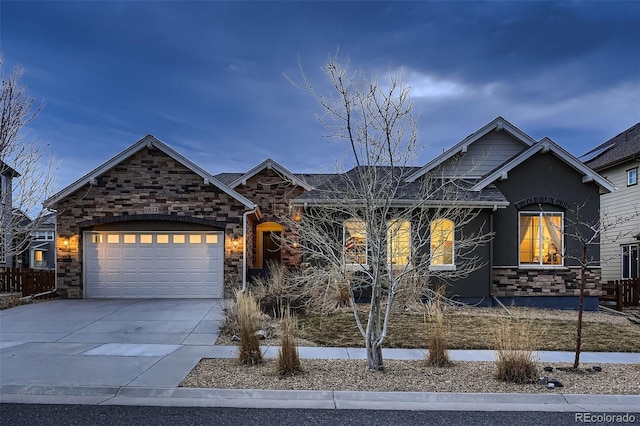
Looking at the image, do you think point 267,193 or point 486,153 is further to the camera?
point 267,193

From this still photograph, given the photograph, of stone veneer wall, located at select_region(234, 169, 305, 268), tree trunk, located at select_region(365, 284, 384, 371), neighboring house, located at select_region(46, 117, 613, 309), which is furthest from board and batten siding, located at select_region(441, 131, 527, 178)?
tree trunk, located at select_region(365, 284, 384, 371)

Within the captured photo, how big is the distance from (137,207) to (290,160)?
821 centimetres

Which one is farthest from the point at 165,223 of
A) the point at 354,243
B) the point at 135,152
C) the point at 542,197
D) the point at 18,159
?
the point at 542,197

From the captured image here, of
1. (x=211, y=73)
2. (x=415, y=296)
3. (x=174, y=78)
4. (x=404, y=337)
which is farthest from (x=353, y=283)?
(x=174, y=78)

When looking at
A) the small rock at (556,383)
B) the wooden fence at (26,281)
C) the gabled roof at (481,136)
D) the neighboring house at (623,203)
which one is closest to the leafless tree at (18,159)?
the wooden fence at (26,281)

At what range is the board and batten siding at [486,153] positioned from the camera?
609 inches

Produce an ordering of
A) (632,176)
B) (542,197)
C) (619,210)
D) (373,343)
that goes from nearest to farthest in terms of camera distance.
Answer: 1. (373,343)
2. (542,197)
3. (632,176)
4. (619,210)

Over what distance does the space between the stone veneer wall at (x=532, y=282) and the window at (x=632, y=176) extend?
7.03 m

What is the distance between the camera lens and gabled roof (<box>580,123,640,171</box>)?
17953mm

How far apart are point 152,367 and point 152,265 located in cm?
917

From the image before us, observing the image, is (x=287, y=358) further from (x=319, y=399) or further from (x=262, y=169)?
(x=262, y=169)

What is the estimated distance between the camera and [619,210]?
18.8 m

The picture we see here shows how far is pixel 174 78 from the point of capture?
25.2 m

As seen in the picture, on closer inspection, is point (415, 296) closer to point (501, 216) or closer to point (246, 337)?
point (501, 216)
